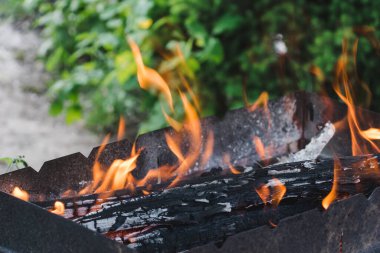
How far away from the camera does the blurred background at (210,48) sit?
3428 mm

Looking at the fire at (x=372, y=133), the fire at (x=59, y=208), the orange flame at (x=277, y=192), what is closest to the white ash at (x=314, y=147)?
the fire at (x=372, y=133)

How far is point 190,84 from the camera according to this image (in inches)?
141

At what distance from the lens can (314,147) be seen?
2.44 meters

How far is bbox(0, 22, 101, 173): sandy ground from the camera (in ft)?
12.9

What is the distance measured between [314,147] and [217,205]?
84 cm

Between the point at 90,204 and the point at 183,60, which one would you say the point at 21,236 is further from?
the point at 183,60

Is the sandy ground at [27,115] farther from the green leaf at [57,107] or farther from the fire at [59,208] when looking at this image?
the fire at [59,208]

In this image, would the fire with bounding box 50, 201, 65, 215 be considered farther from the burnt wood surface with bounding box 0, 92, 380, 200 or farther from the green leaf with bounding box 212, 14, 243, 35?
the green leaf with bounding box 212, 14, 243, 35

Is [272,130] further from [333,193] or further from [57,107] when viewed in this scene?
[57,107]

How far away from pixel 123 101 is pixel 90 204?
1.96 meters

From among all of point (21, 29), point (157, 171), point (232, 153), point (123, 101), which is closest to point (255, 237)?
point (157, 171)

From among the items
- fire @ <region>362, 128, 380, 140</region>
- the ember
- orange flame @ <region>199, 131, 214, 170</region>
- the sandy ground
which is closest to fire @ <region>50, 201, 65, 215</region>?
the ember

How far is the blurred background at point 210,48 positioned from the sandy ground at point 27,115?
6 centimetres

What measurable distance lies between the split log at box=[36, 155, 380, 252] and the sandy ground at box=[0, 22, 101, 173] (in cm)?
206
